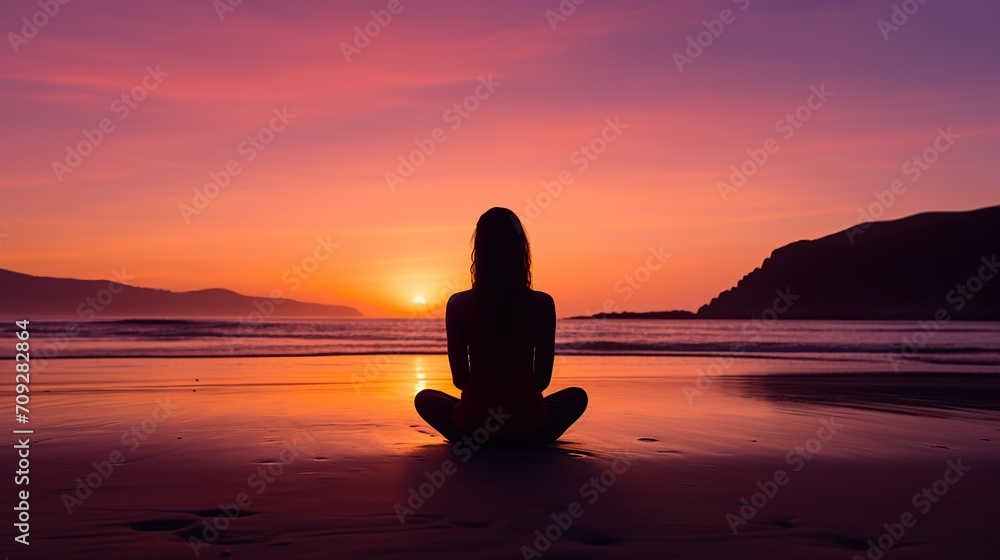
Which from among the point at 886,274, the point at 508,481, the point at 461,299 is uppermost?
the point at 886,274

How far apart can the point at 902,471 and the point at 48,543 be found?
587 cm

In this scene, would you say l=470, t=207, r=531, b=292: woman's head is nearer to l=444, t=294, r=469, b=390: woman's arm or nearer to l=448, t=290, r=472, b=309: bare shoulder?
l=448, t=290, r=472, b=309: bare shoulder

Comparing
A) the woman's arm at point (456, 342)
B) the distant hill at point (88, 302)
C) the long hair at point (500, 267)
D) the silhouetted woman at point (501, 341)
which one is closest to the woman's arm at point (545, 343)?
the silhouetted woman at point (501, 341)

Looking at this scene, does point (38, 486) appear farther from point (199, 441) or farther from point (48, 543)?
point (199, 441)

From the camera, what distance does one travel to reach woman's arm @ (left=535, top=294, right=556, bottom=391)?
6418mm

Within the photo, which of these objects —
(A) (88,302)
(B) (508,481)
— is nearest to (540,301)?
(B) (508,481)

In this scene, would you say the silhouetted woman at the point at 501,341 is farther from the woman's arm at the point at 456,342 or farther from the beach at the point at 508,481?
the beach at the point at 508,481

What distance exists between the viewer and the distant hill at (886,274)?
452 ft

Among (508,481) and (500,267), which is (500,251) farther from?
(508,481)

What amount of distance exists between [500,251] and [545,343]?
0.93 metres

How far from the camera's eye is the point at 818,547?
3830 millimetres

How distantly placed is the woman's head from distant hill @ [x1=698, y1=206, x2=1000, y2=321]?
135599 millimetres

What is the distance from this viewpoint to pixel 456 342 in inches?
254

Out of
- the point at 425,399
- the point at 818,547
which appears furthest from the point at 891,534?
the point at 425,399
